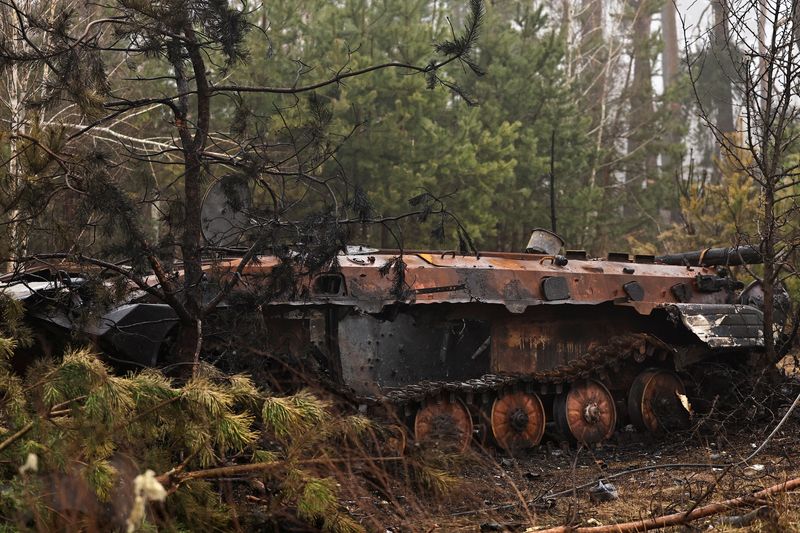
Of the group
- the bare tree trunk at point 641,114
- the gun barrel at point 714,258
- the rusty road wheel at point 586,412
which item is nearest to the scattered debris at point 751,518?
the rusty road wheel at point 586,412

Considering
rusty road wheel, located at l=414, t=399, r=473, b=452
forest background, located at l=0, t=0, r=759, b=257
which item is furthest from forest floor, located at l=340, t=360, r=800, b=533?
forest background, located at l=0, t=0, r=759, b=257

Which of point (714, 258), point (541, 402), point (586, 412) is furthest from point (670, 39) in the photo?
point (541, 402)

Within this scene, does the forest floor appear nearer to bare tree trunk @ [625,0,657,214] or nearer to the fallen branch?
the fallen branch

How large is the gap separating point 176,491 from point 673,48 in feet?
109

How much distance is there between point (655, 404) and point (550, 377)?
4.90 ft

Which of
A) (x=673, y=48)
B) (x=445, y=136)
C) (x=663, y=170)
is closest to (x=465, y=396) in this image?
(x=445, y=136)

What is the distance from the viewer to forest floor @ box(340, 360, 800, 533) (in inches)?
230

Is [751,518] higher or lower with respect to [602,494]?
higher

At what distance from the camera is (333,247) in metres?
7.13

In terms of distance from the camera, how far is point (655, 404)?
10672mm

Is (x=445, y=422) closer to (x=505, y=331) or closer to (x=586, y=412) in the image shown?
(x=505, y=331)

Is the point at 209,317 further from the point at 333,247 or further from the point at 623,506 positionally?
the point at 623,506

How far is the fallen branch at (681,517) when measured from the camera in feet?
17.7

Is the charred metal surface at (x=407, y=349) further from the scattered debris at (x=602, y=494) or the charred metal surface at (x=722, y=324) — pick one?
the scattered debris at (x=602, y=494)
